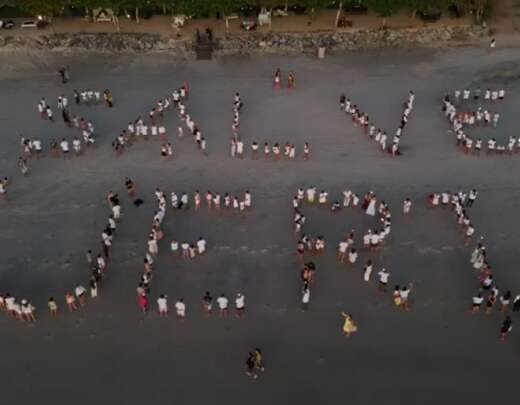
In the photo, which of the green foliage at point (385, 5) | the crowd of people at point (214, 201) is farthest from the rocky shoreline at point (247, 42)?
the crowd of people at point (214, 201)

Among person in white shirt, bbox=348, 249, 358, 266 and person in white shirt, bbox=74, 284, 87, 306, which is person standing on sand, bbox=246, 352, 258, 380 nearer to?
person in white shirt, bbox=348, 249, 358, 266

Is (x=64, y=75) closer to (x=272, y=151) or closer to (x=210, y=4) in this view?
(x=210, y=4)

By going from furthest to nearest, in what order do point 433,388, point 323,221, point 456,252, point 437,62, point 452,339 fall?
1. point 437,62
2. point 323,221
3. point 456,252
4. point 452,339
5. point 433,388

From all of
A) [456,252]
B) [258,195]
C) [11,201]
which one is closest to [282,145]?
[258,195]

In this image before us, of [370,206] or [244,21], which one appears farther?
[244,21]

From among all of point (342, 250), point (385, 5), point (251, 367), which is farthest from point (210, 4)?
point (251, 367)

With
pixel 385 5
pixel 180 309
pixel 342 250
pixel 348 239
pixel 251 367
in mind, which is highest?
pixel 385 5

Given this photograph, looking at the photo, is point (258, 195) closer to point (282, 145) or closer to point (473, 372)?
point (282, 145)
